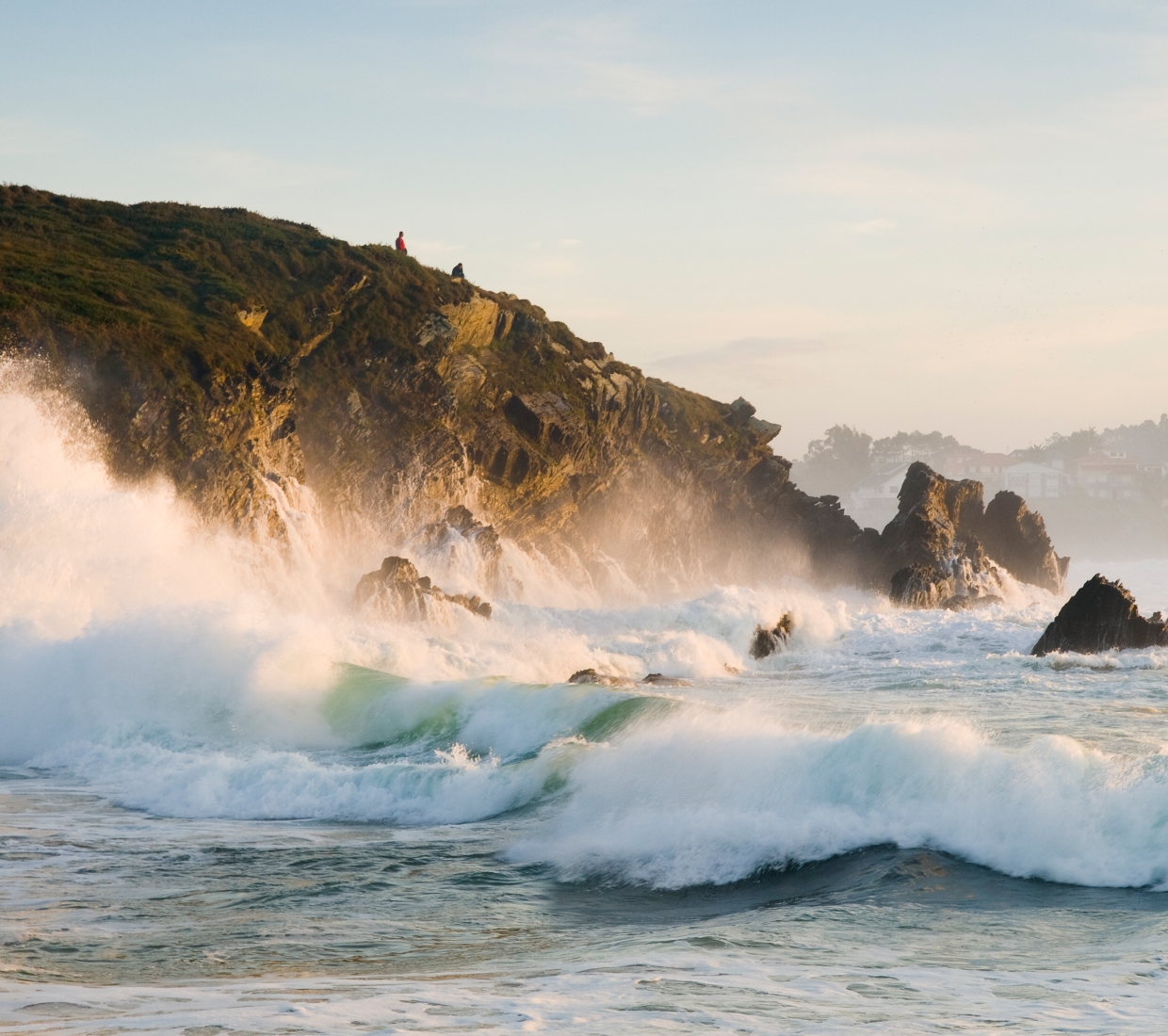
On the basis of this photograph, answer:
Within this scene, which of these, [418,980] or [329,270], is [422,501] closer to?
[329,270]

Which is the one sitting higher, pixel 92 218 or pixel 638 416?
pixel 92 218

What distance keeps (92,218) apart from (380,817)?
3635 centimetres

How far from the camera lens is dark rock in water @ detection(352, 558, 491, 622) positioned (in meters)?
32.6

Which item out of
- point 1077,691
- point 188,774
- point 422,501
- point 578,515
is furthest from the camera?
point 578,515

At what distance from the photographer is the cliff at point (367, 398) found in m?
33.3

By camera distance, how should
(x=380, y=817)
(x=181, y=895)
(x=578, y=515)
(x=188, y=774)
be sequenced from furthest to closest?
(x=578, y=515), (x=188, y=774), (x=380, y=817), (x=181, y=895)

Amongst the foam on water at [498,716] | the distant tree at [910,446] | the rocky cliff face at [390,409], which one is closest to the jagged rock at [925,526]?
the rocky cliff face at [390,409]

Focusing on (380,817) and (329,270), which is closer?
(380,817)

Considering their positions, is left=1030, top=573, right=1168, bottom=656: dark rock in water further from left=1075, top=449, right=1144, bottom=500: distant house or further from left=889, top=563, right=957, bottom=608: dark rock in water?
left=1075, top=449, right=1144, bottom=500: distant house

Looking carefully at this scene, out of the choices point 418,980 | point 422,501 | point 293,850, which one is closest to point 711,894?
point 418,980

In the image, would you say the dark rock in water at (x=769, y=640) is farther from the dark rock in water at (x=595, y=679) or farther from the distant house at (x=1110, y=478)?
the distant house at (x=1110, y=478)

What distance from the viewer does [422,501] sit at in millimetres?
42000

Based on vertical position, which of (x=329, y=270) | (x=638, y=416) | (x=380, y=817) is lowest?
(x=380, y=817)

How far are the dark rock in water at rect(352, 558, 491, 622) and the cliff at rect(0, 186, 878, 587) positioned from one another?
152 inches
